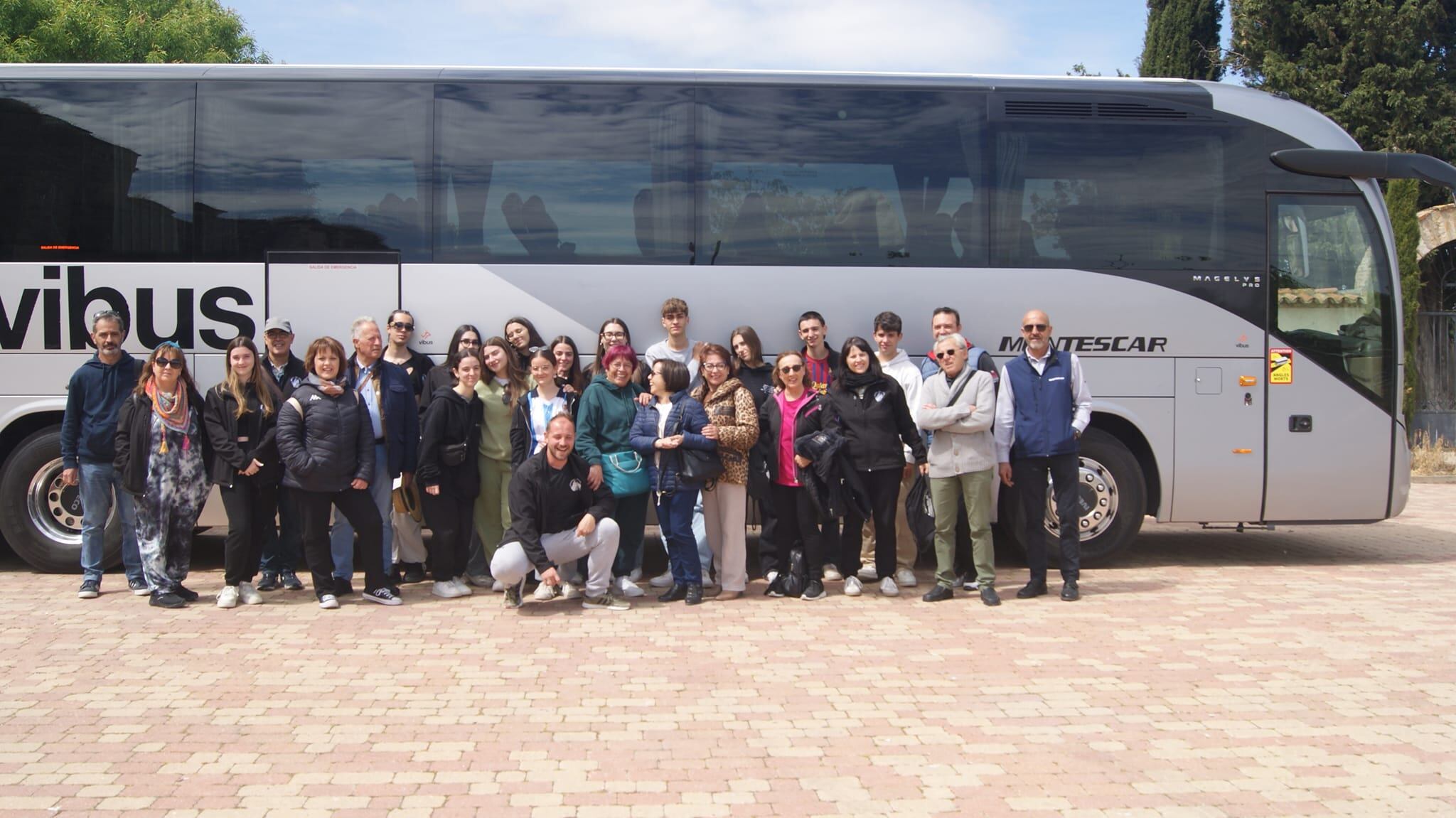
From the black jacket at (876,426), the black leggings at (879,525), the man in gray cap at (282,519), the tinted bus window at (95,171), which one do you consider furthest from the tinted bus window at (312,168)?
the black leggings at (879,525)

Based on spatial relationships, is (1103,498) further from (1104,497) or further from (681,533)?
(681,533)

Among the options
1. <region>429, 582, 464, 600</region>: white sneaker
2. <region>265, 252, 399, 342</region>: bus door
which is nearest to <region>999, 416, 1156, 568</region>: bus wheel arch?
<region>429, 582, 464, 600</region>: white sneaker

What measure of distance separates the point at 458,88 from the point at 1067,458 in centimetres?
542

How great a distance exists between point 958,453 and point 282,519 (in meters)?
4.93

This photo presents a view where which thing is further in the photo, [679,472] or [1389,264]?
[1389,264]

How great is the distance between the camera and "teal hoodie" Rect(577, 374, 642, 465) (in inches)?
318

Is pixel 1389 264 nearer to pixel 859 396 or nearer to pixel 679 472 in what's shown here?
pixel 859 396

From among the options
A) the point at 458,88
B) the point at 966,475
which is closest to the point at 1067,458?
the point at 966,475

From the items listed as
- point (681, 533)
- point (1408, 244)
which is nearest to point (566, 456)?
point (681, 533)

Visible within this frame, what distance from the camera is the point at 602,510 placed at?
310 inches

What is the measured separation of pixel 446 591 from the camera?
8289 mm

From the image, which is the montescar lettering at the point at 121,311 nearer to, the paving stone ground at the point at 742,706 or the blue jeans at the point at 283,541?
the blue jeans at the point at 283,541

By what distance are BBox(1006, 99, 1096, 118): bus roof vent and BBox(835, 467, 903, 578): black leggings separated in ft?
10.5

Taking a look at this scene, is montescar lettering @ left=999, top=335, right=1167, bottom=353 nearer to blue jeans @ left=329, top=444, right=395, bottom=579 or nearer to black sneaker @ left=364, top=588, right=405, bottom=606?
blue jeans @ left=329, top=444, right=395, bottom=579
